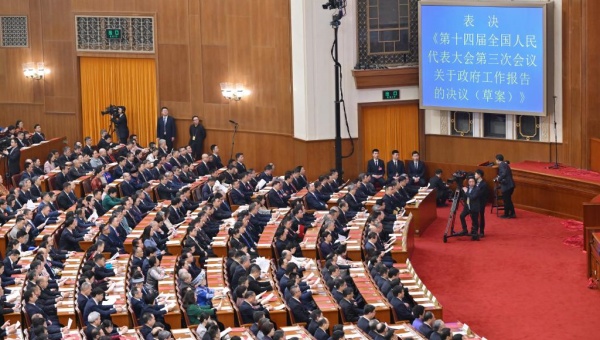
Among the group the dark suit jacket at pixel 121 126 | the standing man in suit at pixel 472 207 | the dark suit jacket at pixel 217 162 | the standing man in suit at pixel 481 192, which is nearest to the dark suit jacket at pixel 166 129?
the dark suit jacket at pixel 121 126

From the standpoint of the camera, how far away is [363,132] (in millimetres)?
29141

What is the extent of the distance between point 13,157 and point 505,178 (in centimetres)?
1100

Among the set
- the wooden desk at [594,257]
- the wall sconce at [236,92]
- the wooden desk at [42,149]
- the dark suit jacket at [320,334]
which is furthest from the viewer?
the wall sconce at [236,92]

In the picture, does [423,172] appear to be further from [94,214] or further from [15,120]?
[15,120]

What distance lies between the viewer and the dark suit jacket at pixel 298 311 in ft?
57.2

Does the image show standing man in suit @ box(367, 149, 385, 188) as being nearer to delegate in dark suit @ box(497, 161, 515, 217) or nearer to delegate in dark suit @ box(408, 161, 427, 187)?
delegate in dark suit @ box(408, 161, 427, 187)

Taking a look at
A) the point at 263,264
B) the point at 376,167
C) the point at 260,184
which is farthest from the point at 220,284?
the point at 376,167

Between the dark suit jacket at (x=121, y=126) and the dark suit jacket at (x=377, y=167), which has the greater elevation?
the dark suit jacket at (x=121, y=126)

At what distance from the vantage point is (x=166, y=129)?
31453 millimetres

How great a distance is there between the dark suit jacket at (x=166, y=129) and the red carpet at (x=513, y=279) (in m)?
8.26

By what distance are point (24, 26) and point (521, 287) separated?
707 inches

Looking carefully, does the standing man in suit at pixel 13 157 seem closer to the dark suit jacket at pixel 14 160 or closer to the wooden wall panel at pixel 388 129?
the dark suit jacket at pixel 14 160

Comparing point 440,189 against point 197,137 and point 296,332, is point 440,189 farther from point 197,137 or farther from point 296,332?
point 296,332

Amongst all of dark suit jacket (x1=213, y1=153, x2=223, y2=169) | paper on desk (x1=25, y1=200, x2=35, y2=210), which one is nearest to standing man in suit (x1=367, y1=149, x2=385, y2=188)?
dark suit jacket (x1=213, y1=153, x2=223, y2=169)
